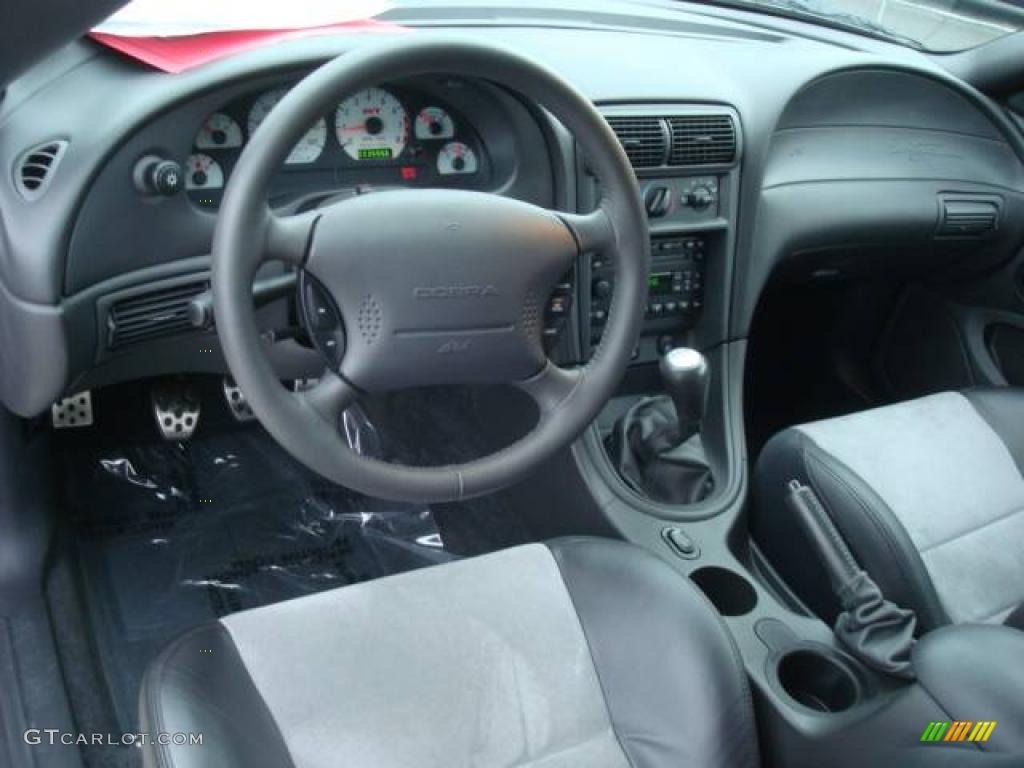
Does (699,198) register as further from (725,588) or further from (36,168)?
(36,168)

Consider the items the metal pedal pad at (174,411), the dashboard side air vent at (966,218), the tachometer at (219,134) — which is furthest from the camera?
the dashboard side air vent at (966,218)

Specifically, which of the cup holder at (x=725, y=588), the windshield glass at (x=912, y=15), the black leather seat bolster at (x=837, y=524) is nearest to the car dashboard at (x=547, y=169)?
the windshield glass at (x=912, y=15)

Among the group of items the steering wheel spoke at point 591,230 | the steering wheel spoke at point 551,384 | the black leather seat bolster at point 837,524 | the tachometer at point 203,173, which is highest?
the tachometer at point 203,173

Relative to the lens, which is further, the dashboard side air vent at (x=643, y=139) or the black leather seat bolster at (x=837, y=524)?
the dashboard side air vent at (x=643, y=139)

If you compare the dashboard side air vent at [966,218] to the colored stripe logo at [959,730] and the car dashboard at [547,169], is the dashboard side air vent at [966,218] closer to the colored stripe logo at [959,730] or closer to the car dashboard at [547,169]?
the car dashboard at [547,169]

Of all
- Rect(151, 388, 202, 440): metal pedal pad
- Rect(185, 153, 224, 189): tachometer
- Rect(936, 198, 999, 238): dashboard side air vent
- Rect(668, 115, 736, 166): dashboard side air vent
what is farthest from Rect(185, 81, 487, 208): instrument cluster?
Rect(936, 198, 999, 238): dashboard side air vent

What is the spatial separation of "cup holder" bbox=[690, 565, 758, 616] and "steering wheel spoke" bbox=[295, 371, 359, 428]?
0.69 metres

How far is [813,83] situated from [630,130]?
51 cm

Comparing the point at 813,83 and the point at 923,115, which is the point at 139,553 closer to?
the point at 813,83

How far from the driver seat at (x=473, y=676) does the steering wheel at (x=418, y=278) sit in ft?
0.54

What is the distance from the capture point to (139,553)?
188 centimetres

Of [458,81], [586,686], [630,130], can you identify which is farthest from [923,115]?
[586,686]

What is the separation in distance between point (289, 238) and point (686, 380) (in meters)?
0.75

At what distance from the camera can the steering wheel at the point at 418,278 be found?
104cm
